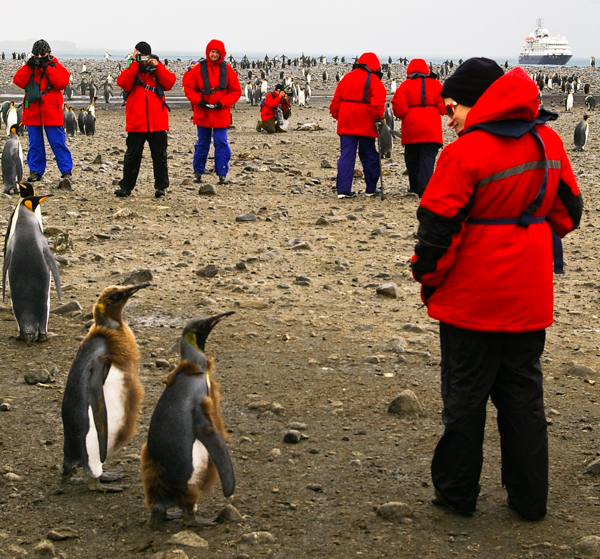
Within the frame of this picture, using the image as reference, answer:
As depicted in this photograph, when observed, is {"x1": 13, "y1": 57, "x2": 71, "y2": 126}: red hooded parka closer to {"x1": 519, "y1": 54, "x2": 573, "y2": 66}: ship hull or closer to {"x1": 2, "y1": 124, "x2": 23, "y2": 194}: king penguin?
{"x1": 2, "y1": 124, "x2": 23, "y2": 194}: king penguin

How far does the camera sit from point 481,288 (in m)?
2.40

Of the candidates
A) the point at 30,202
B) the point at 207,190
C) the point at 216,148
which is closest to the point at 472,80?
the point at 30,202

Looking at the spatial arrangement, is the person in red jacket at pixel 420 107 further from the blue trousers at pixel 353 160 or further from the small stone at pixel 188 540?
the small stone at pixel 188 540

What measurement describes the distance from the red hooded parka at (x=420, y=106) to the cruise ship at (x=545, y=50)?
108569mm

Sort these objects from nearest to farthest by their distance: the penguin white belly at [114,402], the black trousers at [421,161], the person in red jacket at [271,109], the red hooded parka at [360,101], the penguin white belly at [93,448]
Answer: the penguin white belly at [93,448]
the penguin white belly at [114,402]
the black trousers at [421,161]
the red hooded parka at [360,101]
the person in red jacket at [271,109]

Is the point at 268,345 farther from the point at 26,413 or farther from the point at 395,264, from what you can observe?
the point at 395,264

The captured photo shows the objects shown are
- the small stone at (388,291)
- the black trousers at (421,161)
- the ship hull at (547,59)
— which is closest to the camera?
the small stone at (388,291)

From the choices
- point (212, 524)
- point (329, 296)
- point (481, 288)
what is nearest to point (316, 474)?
point (212, 524)

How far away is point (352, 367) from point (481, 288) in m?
1.62

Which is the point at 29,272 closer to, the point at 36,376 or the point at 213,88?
the point at 36,376

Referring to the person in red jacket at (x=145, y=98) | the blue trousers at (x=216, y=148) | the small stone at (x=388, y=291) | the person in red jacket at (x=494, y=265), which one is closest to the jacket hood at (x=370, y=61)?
the blue trousers at (x=216, y=148)

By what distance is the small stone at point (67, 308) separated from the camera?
15.4 feet

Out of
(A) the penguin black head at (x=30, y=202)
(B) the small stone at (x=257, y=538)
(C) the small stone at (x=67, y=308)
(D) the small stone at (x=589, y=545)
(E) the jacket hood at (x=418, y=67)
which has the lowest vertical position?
(B) the small stone at (x=257, y=538)

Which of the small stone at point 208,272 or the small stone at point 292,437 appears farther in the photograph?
the small stone at point 208,272
